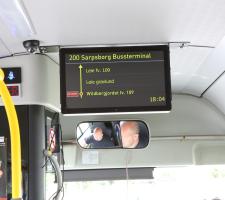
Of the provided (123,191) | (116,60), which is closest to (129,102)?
(116,60)

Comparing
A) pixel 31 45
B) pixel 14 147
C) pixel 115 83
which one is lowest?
pixel 14 147

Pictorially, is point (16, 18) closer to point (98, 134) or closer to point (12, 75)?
point (12, 75)

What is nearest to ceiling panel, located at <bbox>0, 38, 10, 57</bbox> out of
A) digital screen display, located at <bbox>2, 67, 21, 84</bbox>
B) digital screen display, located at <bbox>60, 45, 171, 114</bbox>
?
digital screen display, located at <bbox>2, 67, 21, 84</bbox>

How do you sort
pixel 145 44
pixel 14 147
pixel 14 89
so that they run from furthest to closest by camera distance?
pixel 14 89, pixel 145 44, pixel 14 147

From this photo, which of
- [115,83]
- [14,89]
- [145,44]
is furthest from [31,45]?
[145,44]

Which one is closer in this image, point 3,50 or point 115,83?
point 115,83

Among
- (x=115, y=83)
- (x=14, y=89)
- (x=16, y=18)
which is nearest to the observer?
(x=16, y=18)

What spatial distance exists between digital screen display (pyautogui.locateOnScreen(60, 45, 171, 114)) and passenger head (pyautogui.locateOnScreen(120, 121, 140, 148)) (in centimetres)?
175

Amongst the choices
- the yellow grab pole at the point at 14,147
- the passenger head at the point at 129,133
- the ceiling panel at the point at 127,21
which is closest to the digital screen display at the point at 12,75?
the ceiling panel at the point at 127,21

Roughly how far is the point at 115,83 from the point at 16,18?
2.50 ft

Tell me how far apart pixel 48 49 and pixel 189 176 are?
88.6 inches

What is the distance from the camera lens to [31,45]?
3.26 meters

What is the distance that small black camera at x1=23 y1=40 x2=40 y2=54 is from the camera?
3238 mm

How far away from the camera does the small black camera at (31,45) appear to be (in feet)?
10.6
